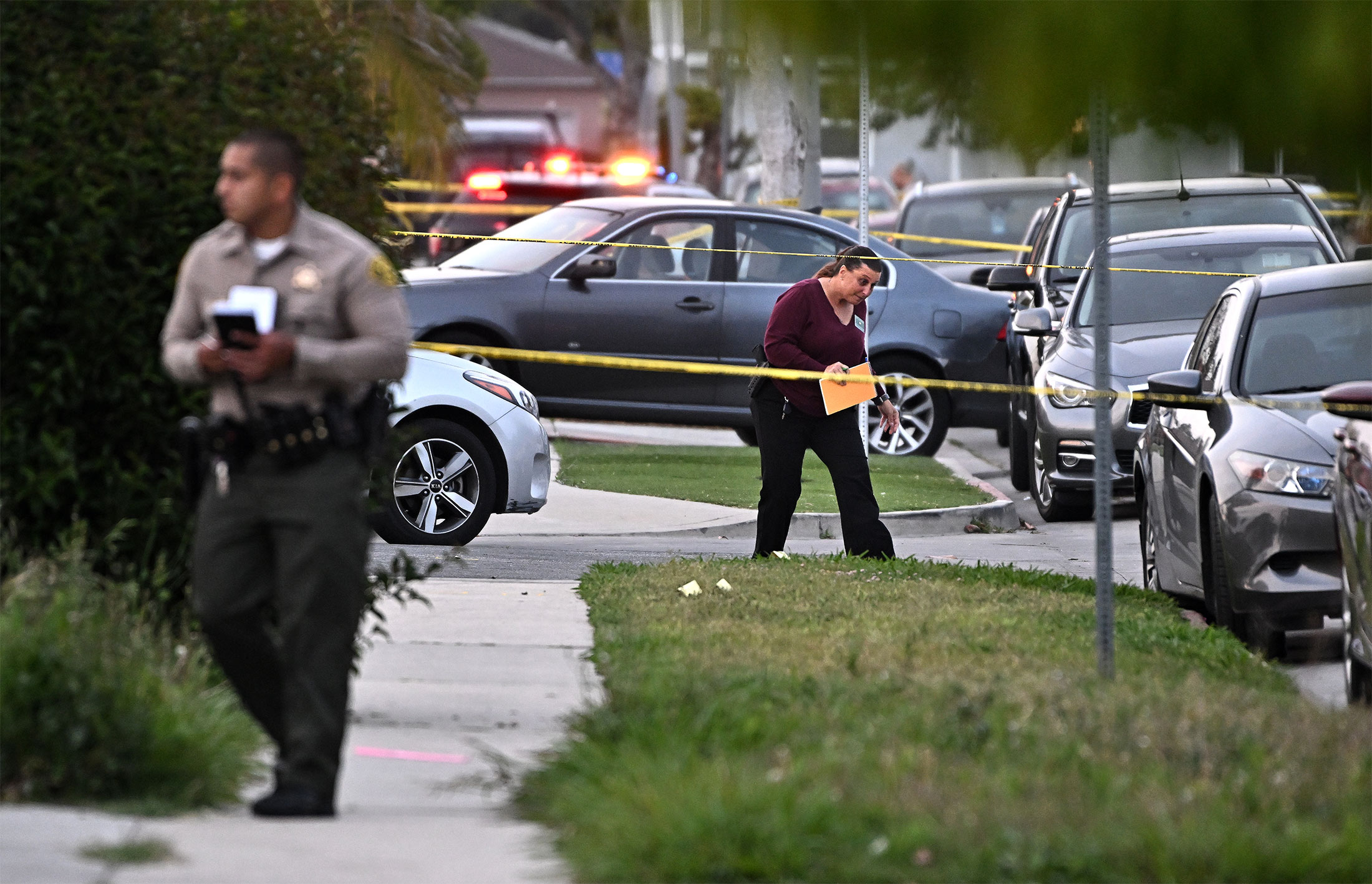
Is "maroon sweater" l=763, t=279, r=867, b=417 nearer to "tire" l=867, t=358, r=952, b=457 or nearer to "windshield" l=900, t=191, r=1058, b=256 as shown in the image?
"tire" l=867, t=358, r=952, b=457

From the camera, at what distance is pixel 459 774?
5508 millimetres

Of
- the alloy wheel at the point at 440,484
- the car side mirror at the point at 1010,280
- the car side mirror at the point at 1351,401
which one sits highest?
the car side mirror at the point at 1010,280

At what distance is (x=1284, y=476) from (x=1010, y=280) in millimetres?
5886

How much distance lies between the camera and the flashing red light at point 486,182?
79.3ft

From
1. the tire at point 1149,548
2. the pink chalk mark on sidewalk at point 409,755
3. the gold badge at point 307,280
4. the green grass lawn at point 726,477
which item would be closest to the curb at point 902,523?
the green grass lawn at point 726,477

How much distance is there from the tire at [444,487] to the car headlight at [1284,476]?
13.6 ft

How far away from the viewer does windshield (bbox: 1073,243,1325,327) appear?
42.5ft

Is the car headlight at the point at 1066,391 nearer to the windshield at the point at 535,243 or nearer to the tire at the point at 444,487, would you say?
the tire at the point at 444,487

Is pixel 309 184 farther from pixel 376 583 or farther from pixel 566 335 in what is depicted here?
pixel 566 335

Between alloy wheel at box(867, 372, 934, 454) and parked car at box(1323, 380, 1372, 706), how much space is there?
867 centimetres

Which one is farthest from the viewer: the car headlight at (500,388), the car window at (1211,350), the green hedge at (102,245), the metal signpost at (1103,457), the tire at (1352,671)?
the car headlight at (500,388)

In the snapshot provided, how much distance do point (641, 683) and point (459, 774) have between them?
73 cm

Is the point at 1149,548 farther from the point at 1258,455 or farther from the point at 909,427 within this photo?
the point at 909,427

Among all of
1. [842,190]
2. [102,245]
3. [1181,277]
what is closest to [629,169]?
[842,190]
